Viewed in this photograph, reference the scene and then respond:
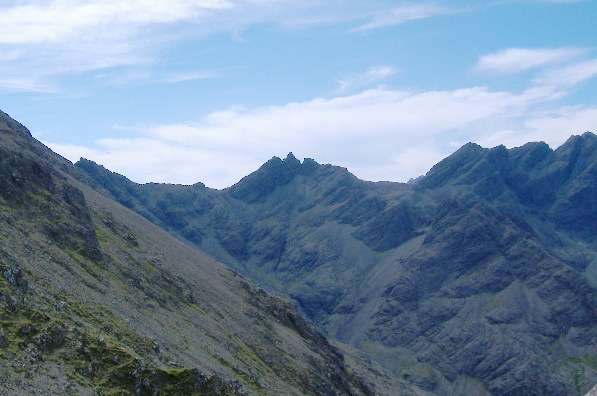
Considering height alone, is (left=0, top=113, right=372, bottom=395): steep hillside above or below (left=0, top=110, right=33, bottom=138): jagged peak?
below

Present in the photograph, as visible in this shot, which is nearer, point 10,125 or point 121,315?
point 121,315

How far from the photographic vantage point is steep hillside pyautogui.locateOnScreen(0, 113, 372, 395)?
4375cm

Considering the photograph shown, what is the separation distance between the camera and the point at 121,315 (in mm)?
61719

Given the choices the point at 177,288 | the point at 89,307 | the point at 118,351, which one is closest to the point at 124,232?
the point at 177,288

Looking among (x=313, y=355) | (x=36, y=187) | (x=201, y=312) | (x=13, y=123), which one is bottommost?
(x=313, y=355)

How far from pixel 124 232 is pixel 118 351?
64282 millimetres

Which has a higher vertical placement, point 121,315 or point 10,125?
point 10,125

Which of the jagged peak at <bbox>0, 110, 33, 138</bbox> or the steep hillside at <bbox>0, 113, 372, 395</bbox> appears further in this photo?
the jagged peak at <bbox>0, 110, 33, 138</bbox>

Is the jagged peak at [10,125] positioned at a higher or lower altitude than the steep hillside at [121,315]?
higher

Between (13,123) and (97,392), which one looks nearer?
(97,392)

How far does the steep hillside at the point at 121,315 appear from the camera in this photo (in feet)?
144

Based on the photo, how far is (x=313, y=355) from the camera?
109 meters

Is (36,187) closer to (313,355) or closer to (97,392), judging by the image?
(97,392)

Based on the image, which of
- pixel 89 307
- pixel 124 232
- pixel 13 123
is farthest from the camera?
pixel 13 123
